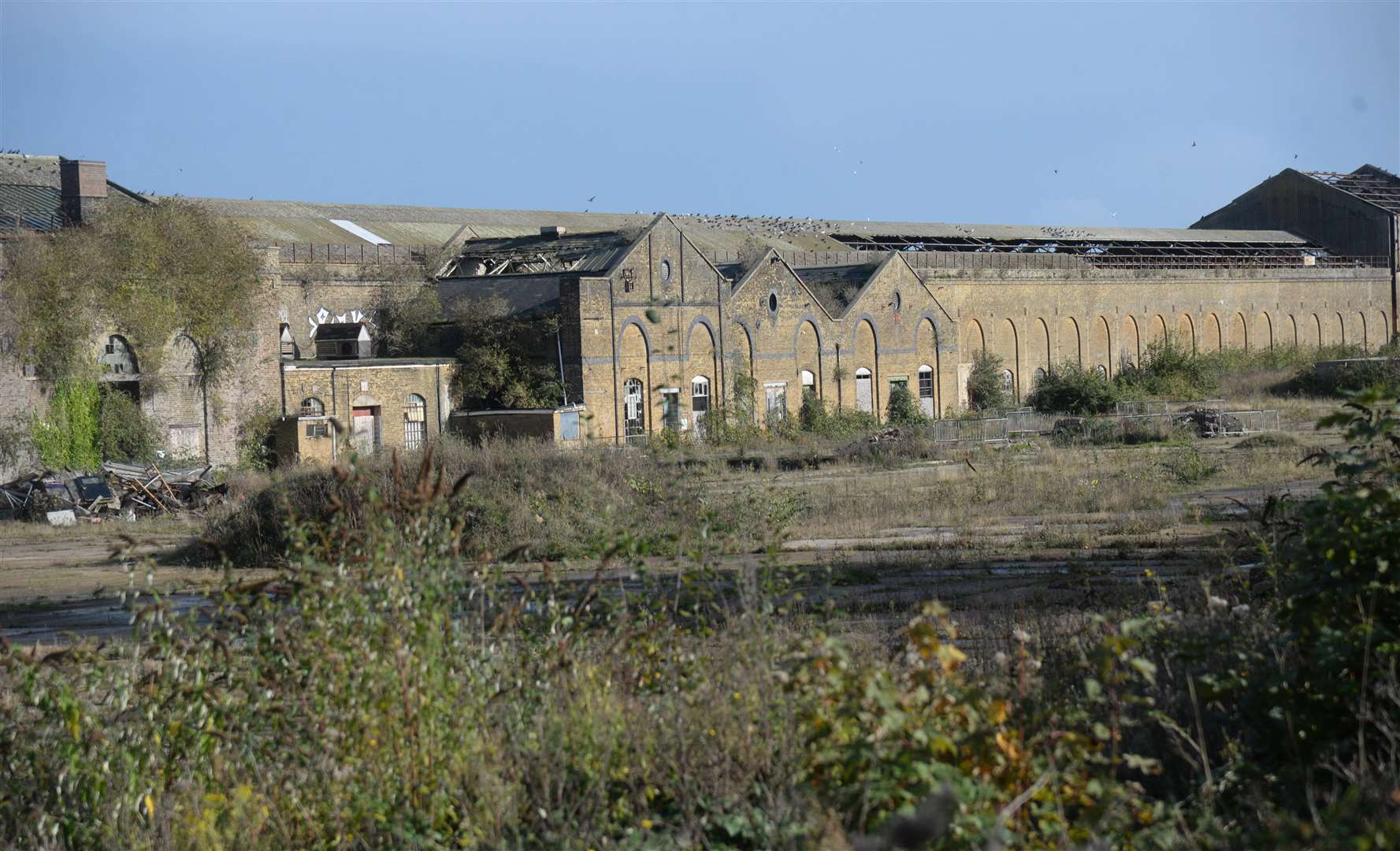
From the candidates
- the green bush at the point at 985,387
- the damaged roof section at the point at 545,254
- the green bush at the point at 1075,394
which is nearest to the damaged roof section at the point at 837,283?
the damaged roof section at the point at 545,254

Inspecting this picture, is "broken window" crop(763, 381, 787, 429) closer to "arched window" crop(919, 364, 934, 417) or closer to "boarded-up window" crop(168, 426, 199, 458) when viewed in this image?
"arched window" crop(919, 364, 934, 417)

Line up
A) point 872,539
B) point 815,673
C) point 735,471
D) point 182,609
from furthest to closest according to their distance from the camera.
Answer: point 735,471 → point 872,539 → point 182,609 → point 815,673

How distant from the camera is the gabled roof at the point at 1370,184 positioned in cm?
6819

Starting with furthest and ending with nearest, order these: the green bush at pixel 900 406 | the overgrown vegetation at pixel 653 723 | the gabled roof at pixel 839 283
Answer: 1. the green bush at pixel 900 406
2. the gabled roof at pixel 839 283
3. the overgrown vegetation at pixel 653 723

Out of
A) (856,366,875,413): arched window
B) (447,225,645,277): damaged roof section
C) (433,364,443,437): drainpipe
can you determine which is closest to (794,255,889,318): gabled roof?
(856,366,875,413): arched window

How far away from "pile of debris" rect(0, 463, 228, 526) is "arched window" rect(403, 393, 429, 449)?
25.2 feet

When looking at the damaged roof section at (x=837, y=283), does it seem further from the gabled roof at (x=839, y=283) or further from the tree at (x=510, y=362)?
the tree at (x=510, y=362)

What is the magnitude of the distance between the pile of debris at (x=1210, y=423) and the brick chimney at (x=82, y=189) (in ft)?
93.7

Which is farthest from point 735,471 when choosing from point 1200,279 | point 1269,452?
point 1200,279

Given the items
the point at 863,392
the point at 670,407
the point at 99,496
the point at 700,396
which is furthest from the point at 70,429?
the point at 863,392

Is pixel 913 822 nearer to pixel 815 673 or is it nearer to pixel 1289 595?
pixel 815 673

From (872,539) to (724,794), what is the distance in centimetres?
1332

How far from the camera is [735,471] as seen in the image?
30109mm

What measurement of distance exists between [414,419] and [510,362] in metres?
3.17
